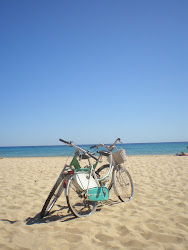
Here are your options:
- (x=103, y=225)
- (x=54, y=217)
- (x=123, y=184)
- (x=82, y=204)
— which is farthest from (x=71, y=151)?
(x=103, y=225)

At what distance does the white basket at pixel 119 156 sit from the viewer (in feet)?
14.1

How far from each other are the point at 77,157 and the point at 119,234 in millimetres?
1435

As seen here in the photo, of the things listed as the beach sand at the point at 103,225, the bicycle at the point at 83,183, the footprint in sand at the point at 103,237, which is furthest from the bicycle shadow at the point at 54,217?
the footprint in sand at the point at 103,237

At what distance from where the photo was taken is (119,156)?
4.34m

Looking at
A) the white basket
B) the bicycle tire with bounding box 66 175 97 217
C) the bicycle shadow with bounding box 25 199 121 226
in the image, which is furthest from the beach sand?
the white basket

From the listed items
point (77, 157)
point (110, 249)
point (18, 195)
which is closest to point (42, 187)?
point (18, 195)

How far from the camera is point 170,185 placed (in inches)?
226

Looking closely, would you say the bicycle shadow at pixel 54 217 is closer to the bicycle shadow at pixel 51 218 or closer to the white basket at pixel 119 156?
the bicycle shadow at pixel 51 218

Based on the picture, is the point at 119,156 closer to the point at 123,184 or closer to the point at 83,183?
the point at 123,184

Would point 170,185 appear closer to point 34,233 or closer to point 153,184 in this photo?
point 153,184

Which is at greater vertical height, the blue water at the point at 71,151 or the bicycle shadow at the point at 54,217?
the bicycle shadow at the point at 54,217

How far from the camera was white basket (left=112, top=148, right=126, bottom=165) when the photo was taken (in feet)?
14.1

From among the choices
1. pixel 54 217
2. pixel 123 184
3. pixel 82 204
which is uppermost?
pixel 123 184

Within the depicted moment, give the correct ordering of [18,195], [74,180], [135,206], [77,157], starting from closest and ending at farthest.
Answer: [74,180]
[77,157]
[135,206]
[18,195]
